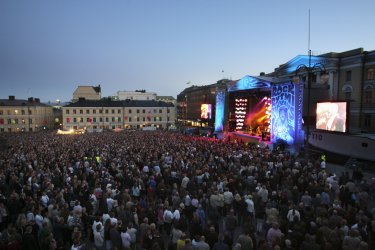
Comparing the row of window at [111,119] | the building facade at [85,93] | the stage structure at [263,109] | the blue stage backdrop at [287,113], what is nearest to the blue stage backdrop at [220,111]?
the stage structure at [263,109]

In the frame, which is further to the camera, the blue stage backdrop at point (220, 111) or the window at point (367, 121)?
the blue stage backdrop at point (220, 111)

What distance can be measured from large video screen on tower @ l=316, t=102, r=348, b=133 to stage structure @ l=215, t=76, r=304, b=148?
1.89 metres

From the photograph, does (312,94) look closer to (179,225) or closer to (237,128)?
(237,128)

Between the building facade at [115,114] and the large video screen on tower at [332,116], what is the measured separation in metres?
56.7

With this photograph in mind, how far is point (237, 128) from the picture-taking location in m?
41.2

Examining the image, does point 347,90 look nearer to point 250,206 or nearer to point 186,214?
point 250,206

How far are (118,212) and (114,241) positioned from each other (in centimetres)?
114

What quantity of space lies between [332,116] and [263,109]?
15.4 m

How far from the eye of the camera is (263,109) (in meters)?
40.4

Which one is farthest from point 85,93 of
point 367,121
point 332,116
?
point 332,116

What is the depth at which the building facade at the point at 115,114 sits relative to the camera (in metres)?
73.7

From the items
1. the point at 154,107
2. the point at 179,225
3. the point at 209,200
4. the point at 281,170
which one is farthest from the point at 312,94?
the point at 154,107

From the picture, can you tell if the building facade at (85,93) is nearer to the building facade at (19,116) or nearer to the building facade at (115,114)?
the building facade at (19,116)

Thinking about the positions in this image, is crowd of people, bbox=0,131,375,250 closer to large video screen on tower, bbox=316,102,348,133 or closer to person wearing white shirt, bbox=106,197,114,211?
person wearing white shirt, bbox=106,197,114,211
